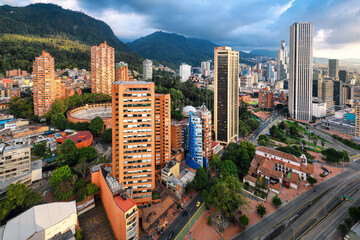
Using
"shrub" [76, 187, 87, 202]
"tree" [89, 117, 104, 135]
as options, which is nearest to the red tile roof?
"shrub" [76, 187, 87, 202]

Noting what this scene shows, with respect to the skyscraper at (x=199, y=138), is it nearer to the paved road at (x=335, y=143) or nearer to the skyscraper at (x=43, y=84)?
the paved road at (x=335, y=143)

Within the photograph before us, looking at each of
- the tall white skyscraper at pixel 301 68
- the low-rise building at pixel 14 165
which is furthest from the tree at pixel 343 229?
the tall white skyscraper at pixel 301 68

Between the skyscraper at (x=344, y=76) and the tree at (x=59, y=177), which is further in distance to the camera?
the skyscraper at (x=344, y=76)

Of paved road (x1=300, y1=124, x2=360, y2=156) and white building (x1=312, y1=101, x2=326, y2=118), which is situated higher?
white building (x1=312, y1=101, x2=326, y2=118)

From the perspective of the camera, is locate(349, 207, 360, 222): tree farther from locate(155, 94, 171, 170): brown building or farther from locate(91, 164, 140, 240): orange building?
locate(91, 164, 140, 240): orange building

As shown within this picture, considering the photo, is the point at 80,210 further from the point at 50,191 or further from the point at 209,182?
the point at 209,182

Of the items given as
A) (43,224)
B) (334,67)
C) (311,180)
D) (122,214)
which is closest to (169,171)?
(122,214)
